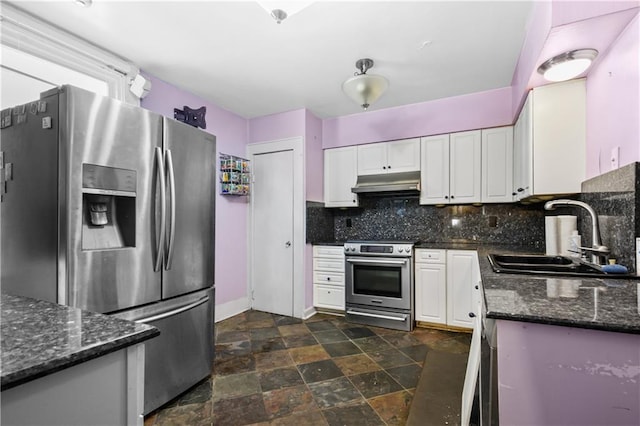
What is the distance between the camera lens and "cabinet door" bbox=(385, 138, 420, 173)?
11.5ft

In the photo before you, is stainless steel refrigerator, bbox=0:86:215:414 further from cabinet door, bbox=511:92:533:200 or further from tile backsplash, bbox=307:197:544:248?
cabinet door, bbox=511:92:533:200

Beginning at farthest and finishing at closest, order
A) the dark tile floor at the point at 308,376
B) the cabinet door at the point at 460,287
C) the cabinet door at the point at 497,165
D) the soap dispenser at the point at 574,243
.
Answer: the cabinet door at the point at 497,165 → the cabinet door at the point at 460,287 → the soap dispenser at the point at 574,243 → the dark tile floor at the point at 308,376

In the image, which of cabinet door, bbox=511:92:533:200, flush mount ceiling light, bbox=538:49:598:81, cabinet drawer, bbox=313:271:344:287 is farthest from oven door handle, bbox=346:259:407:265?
flush mount ceiling light, bbox=538:49:598:81

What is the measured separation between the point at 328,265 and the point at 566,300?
276cm

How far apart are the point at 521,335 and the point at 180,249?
6.16 feet

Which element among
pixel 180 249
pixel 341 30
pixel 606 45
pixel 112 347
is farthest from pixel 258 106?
pixel 112 347

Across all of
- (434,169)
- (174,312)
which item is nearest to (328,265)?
(434,169)

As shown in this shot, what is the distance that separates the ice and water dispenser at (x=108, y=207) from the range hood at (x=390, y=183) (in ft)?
8.15

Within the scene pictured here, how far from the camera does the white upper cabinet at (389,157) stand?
3.51 meters

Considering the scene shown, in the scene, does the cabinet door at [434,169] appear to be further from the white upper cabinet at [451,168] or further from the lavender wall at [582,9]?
the lavender wall at [582,9]

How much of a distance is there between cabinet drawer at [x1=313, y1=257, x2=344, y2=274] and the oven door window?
205mm

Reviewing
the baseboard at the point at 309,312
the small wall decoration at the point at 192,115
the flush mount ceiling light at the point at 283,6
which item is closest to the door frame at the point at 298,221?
the baseboard at the point at 309,312

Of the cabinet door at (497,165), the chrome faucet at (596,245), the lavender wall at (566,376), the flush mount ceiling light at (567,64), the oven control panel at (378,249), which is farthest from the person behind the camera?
the oven control panel at (378,249)

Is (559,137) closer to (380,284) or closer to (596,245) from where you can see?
(596,245)
